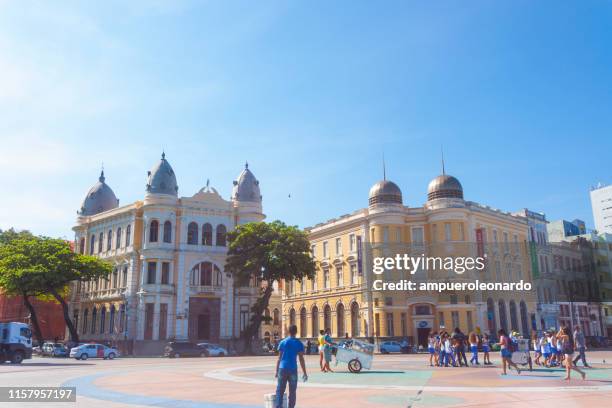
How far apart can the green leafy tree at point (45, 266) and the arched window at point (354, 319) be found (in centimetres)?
2650

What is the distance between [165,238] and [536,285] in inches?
1738

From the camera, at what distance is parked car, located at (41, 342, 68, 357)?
45.4 metres

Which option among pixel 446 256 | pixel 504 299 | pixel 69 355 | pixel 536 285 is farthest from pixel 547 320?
pixel 69 355

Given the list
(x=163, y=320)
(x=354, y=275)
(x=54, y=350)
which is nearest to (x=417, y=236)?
(x=354, y=275)

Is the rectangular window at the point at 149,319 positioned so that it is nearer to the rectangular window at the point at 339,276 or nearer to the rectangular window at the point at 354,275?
the rectangular window at the point at 339,276

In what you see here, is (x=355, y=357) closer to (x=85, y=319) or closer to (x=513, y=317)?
(x=513, y=317)

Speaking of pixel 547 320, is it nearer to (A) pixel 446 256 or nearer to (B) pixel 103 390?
(A) pixel 446 256

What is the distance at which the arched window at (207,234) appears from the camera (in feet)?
190

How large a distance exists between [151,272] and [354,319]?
73.8 feet

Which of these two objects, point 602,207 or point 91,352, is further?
point 602,207

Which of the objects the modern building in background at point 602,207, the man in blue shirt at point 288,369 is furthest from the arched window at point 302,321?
the modern building in background at point 602,207

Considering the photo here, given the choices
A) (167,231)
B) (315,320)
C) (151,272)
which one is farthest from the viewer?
(315,320)

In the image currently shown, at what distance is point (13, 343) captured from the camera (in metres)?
33.7

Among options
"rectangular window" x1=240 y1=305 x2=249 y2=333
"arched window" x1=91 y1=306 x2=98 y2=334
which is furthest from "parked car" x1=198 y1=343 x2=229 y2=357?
"arched window" x1=91 y1=306 x2=98 y2=334
